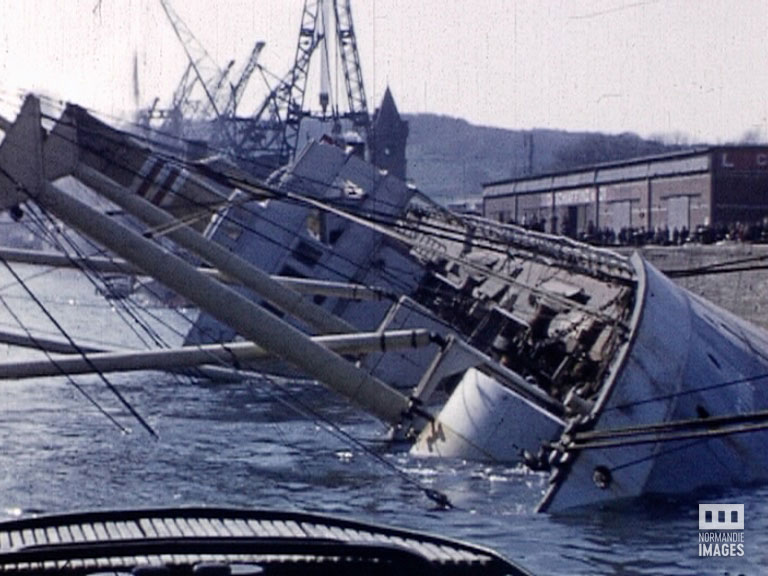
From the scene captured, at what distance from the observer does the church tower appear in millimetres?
103938

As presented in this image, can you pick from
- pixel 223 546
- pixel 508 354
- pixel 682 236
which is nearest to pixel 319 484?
pixel 508 354

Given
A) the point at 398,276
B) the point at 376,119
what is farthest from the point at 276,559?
the point at 376,119

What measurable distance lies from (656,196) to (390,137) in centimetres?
3423

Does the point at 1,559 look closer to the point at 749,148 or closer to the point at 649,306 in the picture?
the point at 649,306

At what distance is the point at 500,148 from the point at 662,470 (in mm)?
171587

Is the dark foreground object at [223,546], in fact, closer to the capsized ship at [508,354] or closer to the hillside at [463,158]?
the capsized ship at [508,354]

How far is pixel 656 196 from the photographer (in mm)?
74312

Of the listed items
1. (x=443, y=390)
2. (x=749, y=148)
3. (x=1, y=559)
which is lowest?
(x=443, y=390)

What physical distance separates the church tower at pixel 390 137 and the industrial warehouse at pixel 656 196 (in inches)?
668

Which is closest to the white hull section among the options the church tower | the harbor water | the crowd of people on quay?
the harbor water

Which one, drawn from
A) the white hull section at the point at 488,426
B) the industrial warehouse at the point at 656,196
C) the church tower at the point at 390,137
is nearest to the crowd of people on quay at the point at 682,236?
the industrial warehouse at the point at 656,196

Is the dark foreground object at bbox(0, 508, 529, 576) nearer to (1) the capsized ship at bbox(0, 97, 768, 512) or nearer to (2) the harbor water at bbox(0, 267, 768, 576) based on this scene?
(1) the capsized ship at bbox(0, 97, 768, 512)

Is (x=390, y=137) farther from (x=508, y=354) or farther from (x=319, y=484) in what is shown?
(x=319, y=484)

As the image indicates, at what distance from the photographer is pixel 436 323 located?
3462 centimetres
